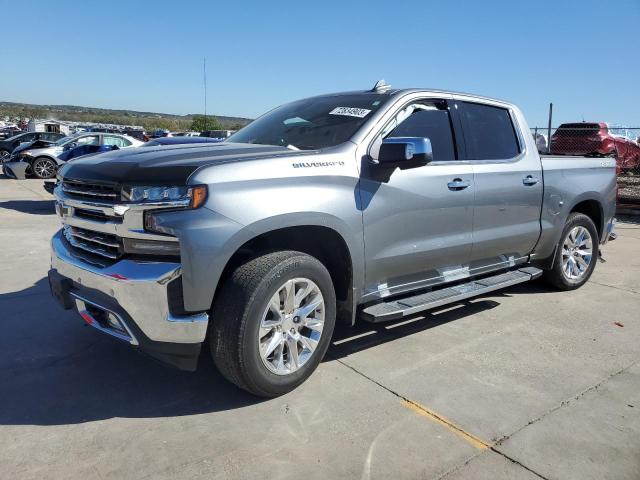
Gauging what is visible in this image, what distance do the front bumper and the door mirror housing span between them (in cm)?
153

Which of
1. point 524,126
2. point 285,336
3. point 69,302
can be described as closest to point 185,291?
point 285,336

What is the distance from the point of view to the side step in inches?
145

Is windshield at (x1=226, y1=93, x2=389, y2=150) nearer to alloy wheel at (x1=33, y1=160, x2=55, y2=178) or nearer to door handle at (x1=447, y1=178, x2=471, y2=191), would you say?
door handle at (x1=447, y1=178, x2=471, y2=191)

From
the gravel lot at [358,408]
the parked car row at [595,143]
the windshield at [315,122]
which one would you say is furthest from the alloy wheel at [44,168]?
the parked car row at [595,143]

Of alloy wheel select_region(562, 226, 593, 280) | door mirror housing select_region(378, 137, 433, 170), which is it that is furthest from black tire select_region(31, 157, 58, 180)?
door mirror housing select_region(378, 137, 433, 170)

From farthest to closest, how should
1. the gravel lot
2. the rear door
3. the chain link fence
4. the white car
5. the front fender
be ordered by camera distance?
the white car, the chain link fence, the rear door, the front fender, the gravel lot

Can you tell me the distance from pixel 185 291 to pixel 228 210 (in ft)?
1.61

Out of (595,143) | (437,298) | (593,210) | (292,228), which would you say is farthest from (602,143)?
(292,228)

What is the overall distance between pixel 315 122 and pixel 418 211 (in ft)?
3.39

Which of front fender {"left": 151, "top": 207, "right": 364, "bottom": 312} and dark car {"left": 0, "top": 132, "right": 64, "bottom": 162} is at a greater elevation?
dark car {"left": 0, "top": 132, "right": 64, "bottom": 162}

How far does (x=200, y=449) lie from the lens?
2.80 metres

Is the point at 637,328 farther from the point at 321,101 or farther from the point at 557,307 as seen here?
the point at 321,101

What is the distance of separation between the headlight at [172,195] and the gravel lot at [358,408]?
1.24 meters

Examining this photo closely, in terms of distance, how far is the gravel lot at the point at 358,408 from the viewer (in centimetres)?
270
